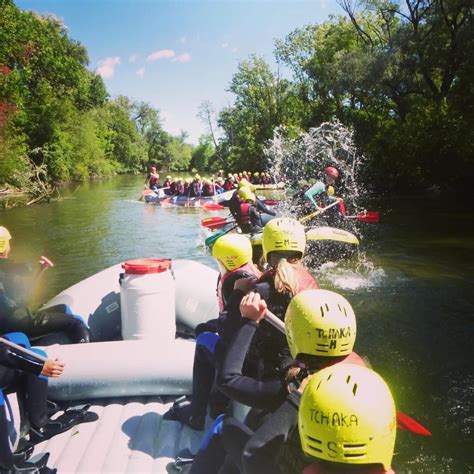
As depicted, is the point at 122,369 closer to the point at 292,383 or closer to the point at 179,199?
the point at 292,383

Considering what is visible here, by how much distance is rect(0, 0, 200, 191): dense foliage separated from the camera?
20.3 meters

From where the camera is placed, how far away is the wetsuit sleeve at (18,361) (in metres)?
2.61

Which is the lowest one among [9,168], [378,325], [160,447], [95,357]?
[378,325]

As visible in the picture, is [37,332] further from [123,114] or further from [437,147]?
[123,114]

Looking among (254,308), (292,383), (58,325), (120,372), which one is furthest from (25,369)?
(292,383)

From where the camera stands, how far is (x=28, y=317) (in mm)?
3285

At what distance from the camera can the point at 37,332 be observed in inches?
138

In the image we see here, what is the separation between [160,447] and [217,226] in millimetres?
8591

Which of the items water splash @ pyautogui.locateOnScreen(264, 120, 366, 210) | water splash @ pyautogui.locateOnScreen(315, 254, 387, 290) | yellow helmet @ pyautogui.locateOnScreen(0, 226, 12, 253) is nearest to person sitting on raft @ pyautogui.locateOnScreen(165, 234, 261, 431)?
yellow helmet @ pyautogui.locateOnScreen(0, 226, 12, 253)

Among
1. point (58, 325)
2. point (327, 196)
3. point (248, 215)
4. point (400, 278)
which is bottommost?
point (400, 278)

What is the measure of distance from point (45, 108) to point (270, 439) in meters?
28.6

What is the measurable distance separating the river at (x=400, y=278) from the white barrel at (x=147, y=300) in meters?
2.29

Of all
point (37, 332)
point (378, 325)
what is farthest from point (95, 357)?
point (378, 325)

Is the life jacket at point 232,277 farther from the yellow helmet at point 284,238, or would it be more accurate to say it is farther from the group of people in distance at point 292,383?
the yellow helmet at point 284,238
